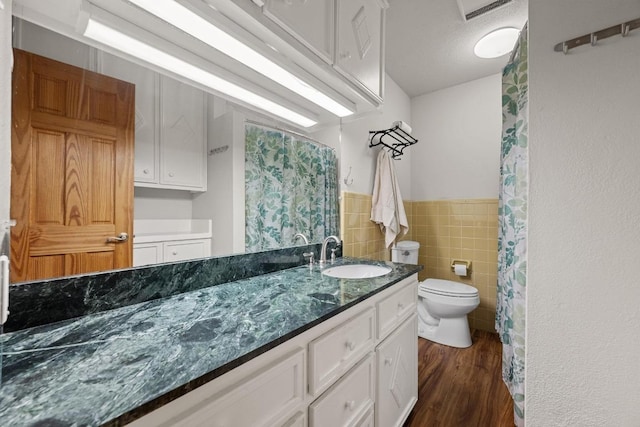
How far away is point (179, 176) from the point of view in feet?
3.34

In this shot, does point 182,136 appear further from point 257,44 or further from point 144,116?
point 257,44

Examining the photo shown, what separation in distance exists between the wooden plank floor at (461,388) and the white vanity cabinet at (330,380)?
0.19 metres

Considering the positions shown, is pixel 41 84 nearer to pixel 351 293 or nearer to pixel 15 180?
pixel 15 180

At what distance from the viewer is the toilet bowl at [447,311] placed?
2.04 m

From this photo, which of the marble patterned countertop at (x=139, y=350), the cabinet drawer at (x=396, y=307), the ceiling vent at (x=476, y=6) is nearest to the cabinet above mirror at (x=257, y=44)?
the ceiling vent at (x=476, y=6)

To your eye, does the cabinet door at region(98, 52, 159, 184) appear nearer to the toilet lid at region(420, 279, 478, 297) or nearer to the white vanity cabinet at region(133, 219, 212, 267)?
the white vanity cabinet at region(133, 219, 212, 267)

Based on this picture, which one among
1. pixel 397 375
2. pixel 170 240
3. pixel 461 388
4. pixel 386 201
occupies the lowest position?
pixel 461 388

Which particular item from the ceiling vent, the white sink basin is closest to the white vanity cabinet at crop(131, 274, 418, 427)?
the white sink basin

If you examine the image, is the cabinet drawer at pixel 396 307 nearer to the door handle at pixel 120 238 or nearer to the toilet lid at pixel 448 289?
the toilet lid at pixel 448 289

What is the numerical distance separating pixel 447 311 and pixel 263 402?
6.30 feet

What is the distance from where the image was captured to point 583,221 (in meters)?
→ 0.96

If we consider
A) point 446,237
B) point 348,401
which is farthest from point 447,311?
point 348,401

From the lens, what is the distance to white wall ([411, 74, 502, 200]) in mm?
2434

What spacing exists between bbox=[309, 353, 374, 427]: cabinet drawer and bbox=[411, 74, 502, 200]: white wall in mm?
2165
